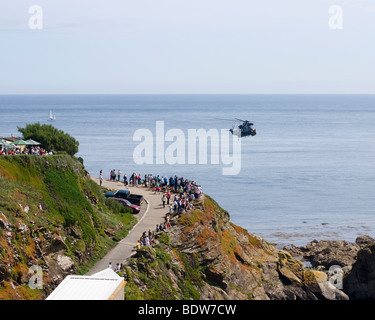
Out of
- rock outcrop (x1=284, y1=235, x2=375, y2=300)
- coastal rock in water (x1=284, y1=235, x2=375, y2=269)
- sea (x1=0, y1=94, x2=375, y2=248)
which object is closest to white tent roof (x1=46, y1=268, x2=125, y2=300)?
rock outcrop (x1=284, y1=235, x2=375, y2=300)

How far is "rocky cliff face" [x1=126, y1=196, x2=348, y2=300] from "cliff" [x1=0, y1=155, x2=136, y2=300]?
3.29 metres

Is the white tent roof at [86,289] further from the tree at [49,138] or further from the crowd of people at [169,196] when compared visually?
the tree at [49,138]

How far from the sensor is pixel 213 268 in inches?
1524

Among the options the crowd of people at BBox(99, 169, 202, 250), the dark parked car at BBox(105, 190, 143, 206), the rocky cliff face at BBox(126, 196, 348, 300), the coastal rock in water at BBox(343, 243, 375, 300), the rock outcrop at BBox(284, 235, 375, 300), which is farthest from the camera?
the rock outcrop at BBox(284, 235, 375, 300)

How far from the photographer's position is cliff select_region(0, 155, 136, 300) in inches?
1110

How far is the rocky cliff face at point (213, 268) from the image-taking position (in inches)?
1294

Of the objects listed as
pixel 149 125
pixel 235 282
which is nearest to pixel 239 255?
pixel 235 282

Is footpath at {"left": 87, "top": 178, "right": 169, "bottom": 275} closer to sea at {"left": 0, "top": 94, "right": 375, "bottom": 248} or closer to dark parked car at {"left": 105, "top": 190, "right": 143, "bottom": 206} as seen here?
dark parked car at {"left": 105, "top": 190, "right": 143, "bottom": 206}

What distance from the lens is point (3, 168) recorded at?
114 ft

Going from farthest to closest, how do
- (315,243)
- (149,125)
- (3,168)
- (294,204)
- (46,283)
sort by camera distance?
(149,125) → (294,204) → (315,243) → (3,168) → (46,283)

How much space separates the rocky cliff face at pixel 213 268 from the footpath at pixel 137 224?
150 centimetres

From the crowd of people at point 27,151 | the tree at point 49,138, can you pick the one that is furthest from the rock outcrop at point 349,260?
the crowd of people at point 27,151
